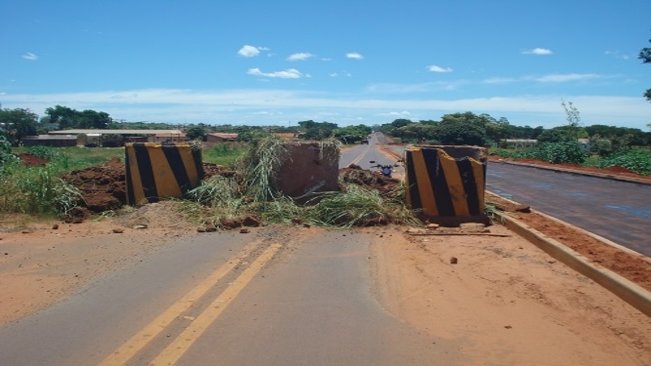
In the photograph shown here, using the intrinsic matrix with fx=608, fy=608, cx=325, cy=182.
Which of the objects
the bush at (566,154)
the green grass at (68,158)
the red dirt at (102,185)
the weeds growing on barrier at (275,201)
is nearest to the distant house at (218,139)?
the green grass at (68,158)

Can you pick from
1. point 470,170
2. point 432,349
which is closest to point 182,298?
point 432,349

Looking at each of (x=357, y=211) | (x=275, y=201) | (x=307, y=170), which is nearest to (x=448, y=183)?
(x=357, y=211)

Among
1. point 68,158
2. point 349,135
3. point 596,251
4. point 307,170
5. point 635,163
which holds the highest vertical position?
point 349,135

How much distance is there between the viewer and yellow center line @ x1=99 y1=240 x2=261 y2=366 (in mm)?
4227

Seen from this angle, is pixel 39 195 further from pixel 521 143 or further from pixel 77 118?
pixel 77 118

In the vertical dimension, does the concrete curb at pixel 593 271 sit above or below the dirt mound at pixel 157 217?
above

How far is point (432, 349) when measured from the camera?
4.51 meters

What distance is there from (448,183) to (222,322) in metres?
6.44

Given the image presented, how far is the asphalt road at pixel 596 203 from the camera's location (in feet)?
32.6

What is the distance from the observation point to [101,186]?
39.7 ft

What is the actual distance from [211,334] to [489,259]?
4175mm

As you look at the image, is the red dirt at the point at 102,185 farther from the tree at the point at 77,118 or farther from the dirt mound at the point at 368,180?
the tree at the point at 77,118

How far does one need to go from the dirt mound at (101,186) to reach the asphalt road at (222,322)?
13.6ft

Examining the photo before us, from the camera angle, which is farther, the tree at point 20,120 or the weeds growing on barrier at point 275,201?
the tree at point 20,120
